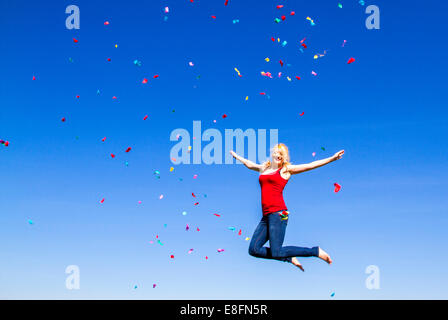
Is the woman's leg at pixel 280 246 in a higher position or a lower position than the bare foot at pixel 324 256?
higher

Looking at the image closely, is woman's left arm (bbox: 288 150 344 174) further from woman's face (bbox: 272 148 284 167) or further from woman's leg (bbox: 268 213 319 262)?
woman's leg (bbox: 268 213 319 262)

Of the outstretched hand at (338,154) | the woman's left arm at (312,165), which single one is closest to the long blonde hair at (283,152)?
the woman's left arm at (312,165)

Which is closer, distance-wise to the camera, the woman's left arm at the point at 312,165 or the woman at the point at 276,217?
the woman's left arm at the point at 312,165

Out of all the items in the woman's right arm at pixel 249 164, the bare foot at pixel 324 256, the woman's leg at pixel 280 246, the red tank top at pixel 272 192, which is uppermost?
the woman's right arm at pixel 249 164

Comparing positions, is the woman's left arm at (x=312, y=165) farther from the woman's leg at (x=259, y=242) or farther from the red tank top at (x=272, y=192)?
the woman's leg at (x=259, y=242)

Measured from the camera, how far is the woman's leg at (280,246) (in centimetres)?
939

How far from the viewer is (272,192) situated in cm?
945

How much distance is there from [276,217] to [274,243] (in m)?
0.43

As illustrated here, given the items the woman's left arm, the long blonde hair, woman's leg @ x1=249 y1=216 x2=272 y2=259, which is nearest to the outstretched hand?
the woman's left arm

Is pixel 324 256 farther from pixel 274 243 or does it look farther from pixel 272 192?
pixel 272 192

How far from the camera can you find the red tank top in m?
9.41

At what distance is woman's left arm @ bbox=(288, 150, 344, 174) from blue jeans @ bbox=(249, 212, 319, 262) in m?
0.78

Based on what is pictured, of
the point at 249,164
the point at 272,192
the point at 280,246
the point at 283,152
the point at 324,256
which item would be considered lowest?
the point at 324,256

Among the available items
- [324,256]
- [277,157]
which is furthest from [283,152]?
[324,256]
